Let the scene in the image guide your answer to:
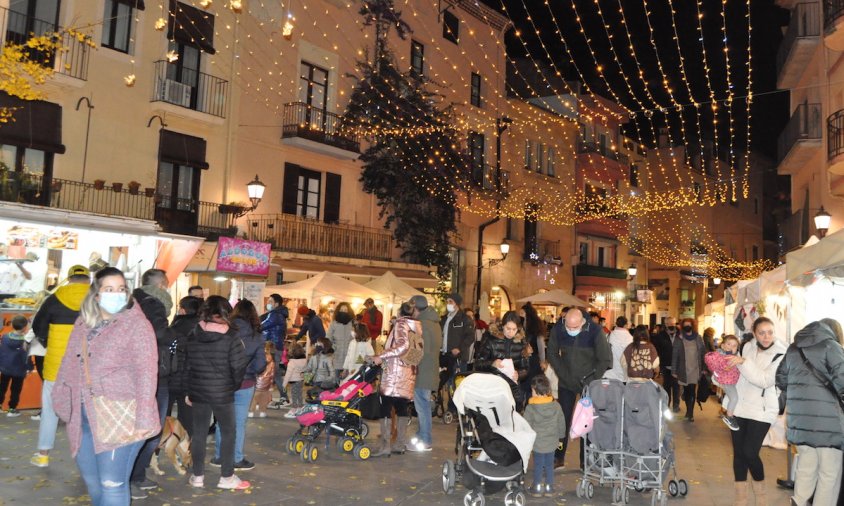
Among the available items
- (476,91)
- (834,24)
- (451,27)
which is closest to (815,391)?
(834,24)

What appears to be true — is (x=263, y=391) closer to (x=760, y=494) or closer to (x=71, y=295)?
(x=71, y=295)

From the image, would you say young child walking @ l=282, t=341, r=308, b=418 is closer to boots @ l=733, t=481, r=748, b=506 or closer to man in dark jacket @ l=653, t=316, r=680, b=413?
man in dark jacket @ l=653, t=316, r=680, b=413

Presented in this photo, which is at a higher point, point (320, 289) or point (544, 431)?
point (320, 289)

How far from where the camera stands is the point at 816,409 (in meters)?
5.69

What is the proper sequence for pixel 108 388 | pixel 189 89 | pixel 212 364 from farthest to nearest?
pixel 189 89, pixel 212 364, pixel 108 388

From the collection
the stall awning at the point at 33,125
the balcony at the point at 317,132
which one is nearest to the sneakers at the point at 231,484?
the stall awning at the point at 33,125

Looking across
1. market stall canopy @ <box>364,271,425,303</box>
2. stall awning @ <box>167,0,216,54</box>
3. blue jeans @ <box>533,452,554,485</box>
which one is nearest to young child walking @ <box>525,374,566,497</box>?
blue jeans @ <box>533,452,554,485</box>

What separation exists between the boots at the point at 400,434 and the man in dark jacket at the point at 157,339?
2.99m

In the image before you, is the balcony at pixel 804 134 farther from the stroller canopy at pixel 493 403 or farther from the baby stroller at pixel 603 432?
the stroller canopy at pixel 493 403

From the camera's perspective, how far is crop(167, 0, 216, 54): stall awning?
1855 cm

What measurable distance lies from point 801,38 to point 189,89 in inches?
641

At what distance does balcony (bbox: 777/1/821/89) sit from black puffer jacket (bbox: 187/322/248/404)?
18.8m

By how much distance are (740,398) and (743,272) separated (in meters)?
42.9

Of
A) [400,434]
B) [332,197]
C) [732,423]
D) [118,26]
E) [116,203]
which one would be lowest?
[400,434]
